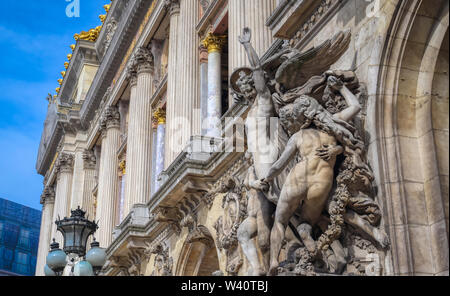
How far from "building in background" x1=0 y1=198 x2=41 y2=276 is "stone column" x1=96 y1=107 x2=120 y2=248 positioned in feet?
131

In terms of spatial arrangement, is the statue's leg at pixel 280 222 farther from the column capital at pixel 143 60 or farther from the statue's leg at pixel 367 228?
the column capital at pixel 143 60

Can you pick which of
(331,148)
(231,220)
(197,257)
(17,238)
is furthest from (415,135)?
(17,238)

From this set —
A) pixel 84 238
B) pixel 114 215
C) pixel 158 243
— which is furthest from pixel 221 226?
pixel 114 215

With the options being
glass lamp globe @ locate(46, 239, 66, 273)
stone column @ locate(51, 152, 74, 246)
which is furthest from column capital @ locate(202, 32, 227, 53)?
stone column @ locate(51, 152, 74, 246)

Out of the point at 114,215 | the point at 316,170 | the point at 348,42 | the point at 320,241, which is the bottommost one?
the point at 320,241

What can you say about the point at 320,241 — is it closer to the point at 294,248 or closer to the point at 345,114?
the point at 294,248

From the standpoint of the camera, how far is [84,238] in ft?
51.6

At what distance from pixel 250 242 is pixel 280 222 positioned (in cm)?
107

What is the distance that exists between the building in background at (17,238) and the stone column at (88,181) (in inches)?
1349

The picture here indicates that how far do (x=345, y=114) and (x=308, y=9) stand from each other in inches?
103

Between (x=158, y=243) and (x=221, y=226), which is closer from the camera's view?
(x=221, y=226)

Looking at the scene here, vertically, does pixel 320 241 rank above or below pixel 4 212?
below

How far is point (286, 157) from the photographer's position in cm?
915
